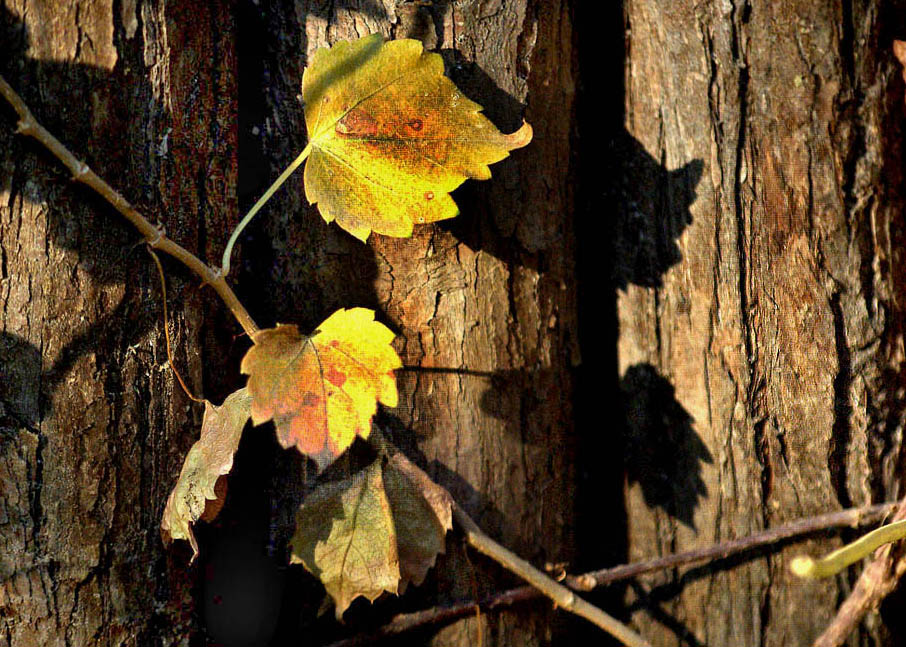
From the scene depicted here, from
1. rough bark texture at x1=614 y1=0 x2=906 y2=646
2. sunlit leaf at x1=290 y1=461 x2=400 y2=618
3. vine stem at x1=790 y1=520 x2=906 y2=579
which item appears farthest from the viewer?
rough bark texture at x1=614 y1=0 x2=906 y2=646

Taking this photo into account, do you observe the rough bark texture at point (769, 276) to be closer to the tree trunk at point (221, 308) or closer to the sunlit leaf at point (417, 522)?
the tree trunk at point (221, 308)

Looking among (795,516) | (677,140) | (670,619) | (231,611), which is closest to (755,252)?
(677,140)

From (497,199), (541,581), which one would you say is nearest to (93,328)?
(497,199)

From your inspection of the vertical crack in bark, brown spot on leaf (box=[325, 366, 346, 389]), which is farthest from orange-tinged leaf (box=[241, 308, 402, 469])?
the vertical crack in bark

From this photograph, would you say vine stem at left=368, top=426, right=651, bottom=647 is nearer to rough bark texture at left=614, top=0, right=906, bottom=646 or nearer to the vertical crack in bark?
rough bark texture at left=614, top=0, right=906, bottom=646

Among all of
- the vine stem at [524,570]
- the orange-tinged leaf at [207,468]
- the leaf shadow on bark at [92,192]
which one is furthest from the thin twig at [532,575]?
the leaf shadow on bark at [92,192]

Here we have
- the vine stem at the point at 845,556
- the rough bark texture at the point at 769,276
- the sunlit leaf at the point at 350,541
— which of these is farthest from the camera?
the rough bark texture at the point at 769,276
